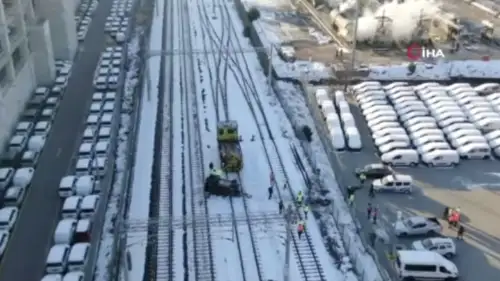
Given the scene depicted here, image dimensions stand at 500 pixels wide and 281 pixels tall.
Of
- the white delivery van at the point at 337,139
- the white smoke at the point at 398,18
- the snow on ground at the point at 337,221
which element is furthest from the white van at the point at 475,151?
the white smoke at the point at 398,18

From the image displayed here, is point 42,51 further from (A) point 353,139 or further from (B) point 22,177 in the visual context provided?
(A) point 353,139

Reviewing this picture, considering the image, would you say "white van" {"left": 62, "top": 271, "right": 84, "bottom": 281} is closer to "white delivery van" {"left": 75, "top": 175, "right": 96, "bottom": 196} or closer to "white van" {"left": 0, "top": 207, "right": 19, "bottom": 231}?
"white van" {"left": 0, "top": 207, "right": 19, "bottom": 231}

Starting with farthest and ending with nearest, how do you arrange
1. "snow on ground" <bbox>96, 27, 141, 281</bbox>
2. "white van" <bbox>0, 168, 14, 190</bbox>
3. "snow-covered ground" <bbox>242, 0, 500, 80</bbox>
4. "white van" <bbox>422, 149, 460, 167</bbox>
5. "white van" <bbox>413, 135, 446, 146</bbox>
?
1. "snow-covered ground" <bbox>242, 0, 500, 80</bbox>
2. "white van" <bbox>413, 135, 446, 146</bbox>
3. "white van" <bbox>422, 149, 460, 167</bbox>
4. "white van" <bbox>0, 168, 14, 190</bbox>
5. "snow on ground" <bbox>96, 27, 141, 281</bbox>

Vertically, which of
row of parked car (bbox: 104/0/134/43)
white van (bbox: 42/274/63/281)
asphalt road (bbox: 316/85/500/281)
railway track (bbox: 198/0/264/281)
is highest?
white van (bbox: 42/274/63/281)

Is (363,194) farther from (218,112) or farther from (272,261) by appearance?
(218,112)

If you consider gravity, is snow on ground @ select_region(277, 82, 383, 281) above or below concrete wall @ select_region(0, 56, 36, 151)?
below

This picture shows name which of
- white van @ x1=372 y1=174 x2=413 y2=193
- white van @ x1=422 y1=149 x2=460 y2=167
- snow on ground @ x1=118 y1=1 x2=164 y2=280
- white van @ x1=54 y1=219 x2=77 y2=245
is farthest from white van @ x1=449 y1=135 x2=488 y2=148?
white van @ x1=54 y1=219 x2=77 y2=245
